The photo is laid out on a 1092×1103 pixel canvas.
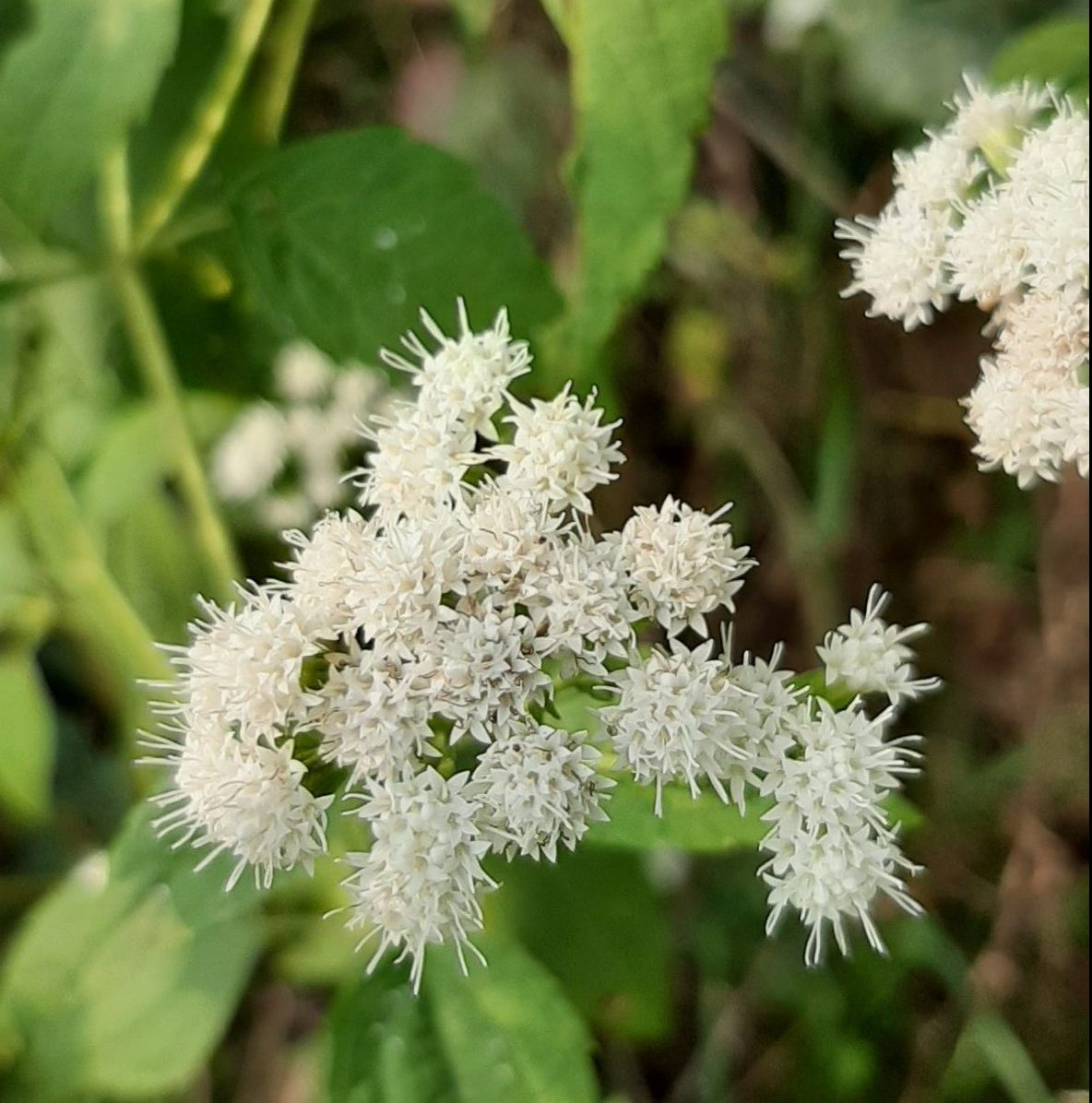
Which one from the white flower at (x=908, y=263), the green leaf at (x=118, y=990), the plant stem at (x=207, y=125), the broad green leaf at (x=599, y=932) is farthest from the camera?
the broad green leaf at (x=599, y=932)

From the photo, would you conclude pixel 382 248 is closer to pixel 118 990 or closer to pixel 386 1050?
pixel 386 1050

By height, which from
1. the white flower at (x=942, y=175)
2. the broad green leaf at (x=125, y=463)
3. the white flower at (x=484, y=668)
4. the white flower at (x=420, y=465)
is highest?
the white flower at (x=942, y=175)

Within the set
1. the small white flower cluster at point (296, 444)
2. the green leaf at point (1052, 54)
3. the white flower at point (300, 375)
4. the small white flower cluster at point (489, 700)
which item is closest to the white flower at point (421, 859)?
the small white flower cluster at point (489, 700)

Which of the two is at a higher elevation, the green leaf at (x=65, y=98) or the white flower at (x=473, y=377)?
the green leaf at (x=65, y=98)

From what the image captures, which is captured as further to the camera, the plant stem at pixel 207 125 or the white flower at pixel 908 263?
the plant stem at pixel 207 125

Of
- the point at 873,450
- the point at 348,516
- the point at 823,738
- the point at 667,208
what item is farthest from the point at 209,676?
the point at 873,450

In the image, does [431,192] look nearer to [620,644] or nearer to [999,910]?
[620,644]

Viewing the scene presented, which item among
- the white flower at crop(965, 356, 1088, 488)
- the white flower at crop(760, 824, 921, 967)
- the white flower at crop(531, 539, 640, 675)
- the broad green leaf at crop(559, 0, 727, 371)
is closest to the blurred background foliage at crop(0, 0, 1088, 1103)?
the broad green leaf at crop(559, 0, 727, 371)

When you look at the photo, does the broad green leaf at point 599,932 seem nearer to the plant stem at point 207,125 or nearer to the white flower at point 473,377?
the white flower at point 473,377

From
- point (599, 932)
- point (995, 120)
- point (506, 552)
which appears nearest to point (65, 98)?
point (506, 552)
